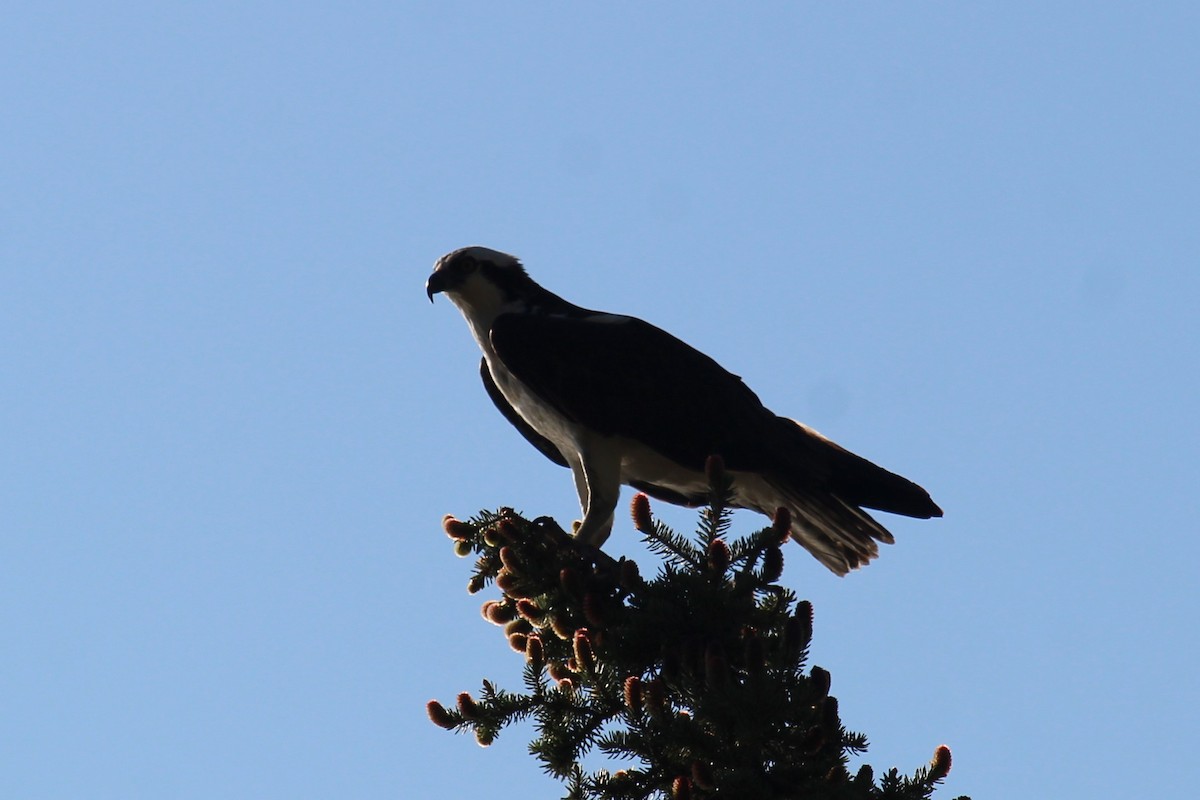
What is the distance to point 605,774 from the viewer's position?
3.83 metres

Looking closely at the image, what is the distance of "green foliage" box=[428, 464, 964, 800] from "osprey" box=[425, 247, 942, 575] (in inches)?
56.5

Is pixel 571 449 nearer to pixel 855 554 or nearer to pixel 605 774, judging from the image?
pixel 855 554

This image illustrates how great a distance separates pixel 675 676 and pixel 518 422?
2897 millimetres

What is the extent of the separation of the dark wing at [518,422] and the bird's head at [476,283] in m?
0.27

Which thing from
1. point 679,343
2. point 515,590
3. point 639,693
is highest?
point 679,343

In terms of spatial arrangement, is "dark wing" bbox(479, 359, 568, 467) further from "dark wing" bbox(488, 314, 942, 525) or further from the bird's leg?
the bird's leg

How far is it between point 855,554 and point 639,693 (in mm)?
2484

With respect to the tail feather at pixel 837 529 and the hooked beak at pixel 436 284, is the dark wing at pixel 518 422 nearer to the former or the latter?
the hooked beak at pixel 436 284

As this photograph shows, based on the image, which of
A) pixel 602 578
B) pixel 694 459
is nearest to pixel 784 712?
pixel 602 578

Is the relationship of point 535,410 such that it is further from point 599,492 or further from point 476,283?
point 476,283

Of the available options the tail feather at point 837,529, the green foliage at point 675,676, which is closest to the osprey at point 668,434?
the tail feather at point 837,529

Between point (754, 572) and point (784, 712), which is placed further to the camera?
point (754, 572)

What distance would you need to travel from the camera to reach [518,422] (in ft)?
22.0

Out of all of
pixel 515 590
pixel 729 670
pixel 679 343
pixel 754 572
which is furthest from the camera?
pixel 679 343
